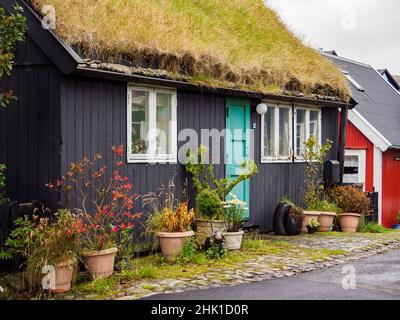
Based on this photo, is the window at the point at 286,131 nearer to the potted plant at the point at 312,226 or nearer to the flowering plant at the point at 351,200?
the flowering plant at the point at 351,200

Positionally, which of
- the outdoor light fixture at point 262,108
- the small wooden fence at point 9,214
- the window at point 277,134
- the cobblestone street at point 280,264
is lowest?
the cobblestone street at point 280,264

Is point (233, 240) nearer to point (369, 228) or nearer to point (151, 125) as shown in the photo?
point (151, 125)

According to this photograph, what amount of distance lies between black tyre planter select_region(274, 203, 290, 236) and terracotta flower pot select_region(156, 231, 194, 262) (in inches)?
156

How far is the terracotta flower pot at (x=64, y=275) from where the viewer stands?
781 cm

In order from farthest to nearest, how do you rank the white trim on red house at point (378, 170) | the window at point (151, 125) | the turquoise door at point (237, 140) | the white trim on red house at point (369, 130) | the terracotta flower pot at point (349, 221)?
the white trim on red house at point (378, 170) < the white trim on red house at point (369, 130) < the terracotta flower pot at point (349, 221) < the turquoise door at point (237, 140) < the window at point (151, 125)

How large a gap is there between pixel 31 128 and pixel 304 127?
24.4 feet

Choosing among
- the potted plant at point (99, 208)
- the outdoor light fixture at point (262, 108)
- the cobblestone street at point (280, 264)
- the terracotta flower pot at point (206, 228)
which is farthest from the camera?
the outdoor light fixture at point (262, 108)

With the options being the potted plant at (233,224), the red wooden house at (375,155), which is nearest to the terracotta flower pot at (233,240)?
the potted plant at (233,224)

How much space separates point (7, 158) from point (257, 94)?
5.28m

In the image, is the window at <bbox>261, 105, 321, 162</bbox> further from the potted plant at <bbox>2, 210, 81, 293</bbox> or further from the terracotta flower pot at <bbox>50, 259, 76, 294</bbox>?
the terracotta flower pot at <bbox>50, 259, 76, 294</bbox>

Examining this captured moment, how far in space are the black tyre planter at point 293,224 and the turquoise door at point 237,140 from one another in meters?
0.99
